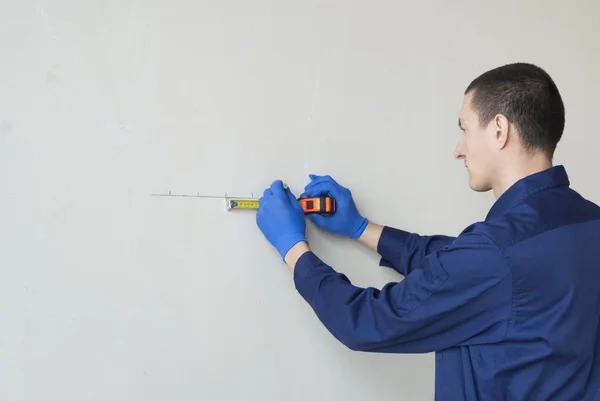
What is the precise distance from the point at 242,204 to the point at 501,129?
0.54m

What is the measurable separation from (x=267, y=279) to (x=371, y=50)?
24.7 inches

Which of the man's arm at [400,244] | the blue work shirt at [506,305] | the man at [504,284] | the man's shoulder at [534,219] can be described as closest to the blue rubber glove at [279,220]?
the man at [504,284]

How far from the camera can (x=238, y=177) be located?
42.4 inches

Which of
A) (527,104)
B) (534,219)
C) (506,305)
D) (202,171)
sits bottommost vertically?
(506,305)

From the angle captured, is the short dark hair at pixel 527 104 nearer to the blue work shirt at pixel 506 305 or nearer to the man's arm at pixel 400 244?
the blue work shirt at pixel 506 305

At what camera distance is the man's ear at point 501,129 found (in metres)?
0.96

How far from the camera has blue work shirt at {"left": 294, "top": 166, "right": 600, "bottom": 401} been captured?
0.85m

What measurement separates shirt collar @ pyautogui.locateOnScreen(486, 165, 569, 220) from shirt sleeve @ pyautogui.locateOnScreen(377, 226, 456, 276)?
0.87 ft

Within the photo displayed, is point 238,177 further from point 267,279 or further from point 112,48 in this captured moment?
point 112,48

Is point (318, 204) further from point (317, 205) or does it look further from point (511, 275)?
point (511, 275)

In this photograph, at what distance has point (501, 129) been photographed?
38.1 inches

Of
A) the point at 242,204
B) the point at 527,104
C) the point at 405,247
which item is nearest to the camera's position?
the point at 527,104

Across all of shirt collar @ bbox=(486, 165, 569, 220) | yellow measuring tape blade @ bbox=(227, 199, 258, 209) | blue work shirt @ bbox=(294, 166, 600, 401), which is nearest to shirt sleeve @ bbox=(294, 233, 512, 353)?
blue work shirt @ bbox=(294, 166, 600, 401)

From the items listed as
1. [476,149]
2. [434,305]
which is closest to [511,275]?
[434,305]
